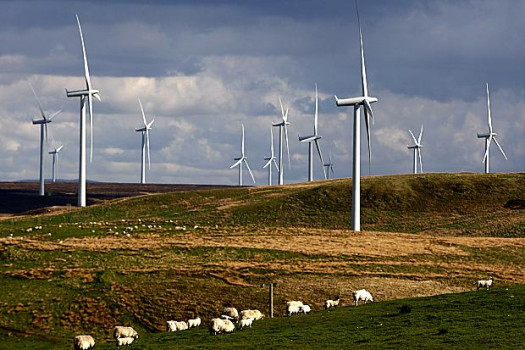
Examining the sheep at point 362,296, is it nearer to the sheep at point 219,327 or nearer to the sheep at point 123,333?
the sheep at point 219,327

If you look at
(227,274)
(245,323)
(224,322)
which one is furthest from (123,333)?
(227,274)

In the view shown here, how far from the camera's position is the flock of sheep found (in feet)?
173

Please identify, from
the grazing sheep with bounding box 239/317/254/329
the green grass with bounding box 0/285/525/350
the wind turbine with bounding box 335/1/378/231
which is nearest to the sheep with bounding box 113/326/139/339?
the green grass with bounding box 0/285/525/350

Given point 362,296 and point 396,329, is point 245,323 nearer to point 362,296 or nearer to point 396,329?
point 396,329

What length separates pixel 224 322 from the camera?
53.0 metres

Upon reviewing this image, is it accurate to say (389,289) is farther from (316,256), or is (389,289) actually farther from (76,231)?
(76,231)

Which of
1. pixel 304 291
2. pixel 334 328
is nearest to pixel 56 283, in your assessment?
pixel 304 291

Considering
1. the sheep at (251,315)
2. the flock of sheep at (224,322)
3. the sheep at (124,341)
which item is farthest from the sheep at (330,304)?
the sheep at (124,341)

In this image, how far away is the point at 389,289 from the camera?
7500cm

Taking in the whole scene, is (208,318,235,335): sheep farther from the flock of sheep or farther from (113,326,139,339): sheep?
(113,326,139,339): sheep

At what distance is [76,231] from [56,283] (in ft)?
82.6

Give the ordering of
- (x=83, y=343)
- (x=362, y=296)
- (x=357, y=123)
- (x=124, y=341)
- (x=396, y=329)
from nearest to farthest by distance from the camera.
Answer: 1. (x=396, y=329)
2. (x=83, y=343)
3. (x=124, y=341)
4. (x=362, y=296)
5. (x=357, y=123)

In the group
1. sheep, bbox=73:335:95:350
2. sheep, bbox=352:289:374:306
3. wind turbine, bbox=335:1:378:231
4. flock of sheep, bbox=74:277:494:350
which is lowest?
sheep, bbox=73:335:95:350

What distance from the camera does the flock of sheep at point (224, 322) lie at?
173ft
